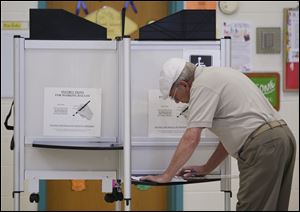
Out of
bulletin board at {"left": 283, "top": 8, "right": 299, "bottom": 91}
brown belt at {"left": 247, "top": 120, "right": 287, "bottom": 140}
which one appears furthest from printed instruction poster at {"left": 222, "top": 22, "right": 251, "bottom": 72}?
brown belt at {"left": 247, "top": 120, "right": 287, "bottom": 140}

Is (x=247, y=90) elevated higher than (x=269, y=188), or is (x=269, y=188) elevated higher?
(x=247, y=90)

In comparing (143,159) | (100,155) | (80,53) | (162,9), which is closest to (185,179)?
(143,159)

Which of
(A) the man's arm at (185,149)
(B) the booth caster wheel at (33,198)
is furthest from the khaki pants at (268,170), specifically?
(B) the booth caster wheel at (33,198)

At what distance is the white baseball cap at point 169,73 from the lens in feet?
7.57

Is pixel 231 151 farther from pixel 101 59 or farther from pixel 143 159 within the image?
pixel 101 59

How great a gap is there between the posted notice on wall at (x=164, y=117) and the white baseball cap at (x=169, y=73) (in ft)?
0.65

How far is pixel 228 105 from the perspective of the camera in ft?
7.28

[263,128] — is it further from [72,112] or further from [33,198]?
[33,198]

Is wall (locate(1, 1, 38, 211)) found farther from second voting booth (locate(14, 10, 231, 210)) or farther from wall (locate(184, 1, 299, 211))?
second voting booth (locate(14, 10, 231, 210))

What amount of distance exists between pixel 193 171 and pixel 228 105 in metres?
0.46

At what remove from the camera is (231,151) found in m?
2.30

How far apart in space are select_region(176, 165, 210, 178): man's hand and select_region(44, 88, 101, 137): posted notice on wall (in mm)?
441

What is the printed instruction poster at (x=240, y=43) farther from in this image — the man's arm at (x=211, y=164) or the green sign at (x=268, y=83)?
the man's arm at (x=211, y=164)

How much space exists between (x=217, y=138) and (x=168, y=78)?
452mm
